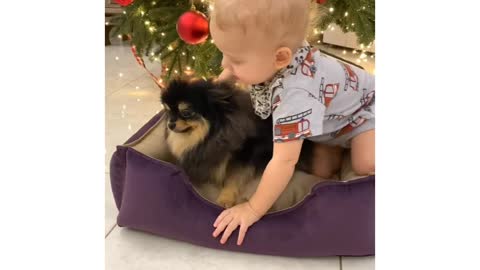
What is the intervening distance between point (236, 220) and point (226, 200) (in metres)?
0.09

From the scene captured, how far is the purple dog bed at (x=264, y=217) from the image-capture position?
1086mm

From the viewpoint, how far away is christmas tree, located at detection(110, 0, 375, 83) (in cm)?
158

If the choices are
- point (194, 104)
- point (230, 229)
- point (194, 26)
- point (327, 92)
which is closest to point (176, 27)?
point (194, 26)

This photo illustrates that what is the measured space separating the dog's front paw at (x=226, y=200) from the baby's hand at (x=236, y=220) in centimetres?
6

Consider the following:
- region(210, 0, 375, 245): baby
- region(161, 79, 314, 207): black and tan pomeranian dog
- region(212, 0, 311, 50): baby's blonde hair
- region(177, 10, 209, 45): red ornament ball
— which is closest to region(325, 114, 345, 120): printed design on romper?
region(210, 0, 375, 245): baby

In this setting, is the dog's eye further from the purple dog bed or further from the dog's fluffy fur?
the purple dog bed

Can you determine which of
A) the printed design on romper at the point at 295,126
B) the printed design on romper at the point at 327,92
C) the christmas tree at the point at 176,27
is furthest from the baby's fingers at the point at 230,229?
the christmas tree at the point at 176,27

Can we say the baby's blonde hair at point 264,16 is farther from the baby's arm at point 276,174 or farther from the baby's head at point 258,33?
the baby's arm at point 276,174

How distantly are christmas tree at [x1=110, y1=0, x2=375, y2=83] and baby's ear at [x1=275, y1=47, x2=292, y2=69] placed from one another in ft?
1.51

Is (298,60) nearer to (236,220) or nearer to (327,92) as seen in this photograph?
(327,92)

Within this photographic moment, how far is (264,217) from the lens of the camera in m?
1.12

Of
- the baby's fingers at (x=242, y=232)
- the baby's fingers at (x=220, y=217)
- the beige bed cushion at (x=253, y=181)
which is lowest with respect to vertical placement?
the baby's fingers at (x=242, y=232)
